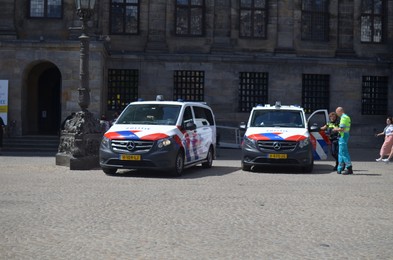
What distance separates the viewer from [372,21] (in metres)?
35.1

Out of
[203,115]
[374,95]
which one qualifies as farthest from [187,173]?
[374,95]

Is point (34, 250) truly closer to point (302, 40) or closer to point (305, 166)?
point (305, 166)

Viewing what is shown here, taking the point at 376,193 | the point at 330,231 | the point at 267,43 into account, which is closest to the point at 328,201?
the point at 376,193

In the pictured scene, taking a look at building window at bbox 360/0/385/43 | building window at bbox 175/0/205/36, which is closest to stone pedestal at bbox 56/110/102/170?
building window at bbox 175/0/205/36

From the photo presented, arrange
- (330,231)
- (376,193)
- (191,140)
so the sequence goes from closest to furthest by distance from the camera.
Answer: (330,231), (376,193), (191,140)

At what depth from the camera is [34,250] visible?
21.0ft

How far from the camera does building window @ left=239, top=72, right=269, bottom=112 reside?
3300 centimetres

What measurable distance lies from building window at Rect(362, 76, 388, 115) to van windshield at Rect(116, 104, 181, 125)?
20817 millimetres

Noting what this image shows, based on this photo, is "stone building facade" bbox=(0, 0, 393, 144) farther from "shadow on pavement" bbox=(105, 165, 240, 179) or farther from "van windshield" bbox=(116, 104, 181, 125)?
"van windshield" bbox=(116, 104, 181, 125)

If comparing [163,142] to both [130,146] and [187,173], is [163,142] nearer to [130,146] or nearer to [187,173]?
[130,146]

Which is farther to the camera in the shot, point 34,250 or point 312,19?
point 312,19

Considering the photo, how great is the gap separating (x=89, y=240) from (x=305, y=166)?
10.8 metres

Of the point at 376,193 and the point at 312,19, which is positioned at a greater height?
the point at 312,19

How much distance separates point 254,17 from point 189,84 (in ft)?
17.0
